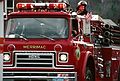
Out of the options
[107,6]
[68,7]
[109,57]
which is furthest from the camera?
[107,6]

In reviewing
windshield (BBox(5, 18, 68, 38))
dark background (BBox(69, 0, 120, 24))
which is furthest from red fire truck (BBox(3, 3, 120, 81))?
dark background (BBox(69, 0, 120, 24))

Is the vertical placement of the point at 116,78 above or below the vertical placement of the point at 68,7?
below

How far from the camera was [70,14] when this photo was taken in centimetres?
1177

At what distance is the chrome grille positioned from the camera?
11.2 m

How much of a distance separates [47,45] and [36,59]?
408 millimetres

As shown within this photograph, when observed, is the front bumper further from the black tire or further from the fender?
the black tire

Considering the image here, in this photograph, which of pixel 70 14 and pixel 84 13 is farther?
pixel 84 13

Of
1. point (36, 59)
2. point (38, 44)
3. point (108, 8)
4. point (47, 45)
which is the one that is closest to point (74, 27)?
point (47, 45)

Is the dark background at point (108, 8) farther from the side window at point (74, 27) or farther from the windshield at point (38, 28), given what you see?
the windshield at point (38, 28)

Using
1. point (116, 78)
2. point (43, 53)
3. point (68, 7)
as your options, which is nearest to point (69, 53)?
point (43, 53)

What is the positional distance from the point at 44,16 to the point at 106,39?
358 cm

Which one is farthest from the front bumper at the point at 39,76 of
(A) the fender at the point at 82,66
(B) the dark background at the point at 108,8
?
(B) the dark background at the point at 108,8

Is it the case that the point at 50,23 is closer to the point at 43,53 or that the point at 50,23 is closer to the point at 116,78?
the point at 43,53

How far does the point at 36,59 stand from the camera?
36.9ft
